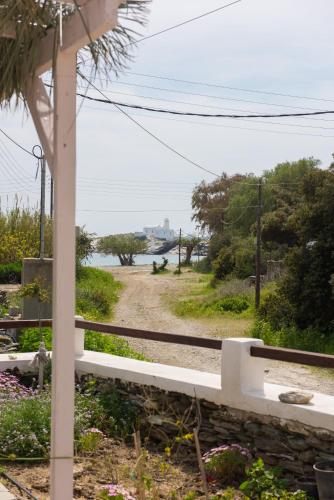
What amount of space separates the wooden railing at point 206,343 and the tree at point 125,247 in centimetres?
4218

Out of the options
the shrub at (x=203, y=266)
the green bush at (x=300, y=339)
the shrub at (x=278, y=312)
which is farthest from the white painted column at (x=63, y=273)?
the shrub at (x=203, y=266)

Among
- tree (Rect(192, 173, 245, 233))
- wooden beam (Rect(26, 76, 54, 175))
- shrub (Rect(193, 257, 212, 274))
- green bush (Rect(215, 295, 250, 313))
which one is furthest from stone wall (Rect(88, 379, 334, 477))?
tree (Rect(192, 173, 245, 233))

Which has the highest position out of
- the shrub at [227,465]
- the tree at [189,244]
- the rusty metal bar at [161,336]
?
the tree at [189,244]

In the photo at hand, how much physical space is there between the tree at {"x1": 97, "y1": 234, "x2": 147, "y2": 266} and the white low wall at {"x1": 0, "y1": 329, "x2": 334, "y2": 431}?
42878mm

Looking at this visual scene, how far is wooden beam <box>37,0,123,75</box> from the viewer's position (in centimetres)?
327

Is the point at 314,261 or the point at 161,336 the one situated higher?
the point at 314,261

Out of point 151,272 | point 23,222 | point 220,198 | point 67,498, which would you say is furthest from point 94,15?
point 220,198

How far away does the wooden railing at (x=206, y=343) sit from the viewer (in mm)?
5062

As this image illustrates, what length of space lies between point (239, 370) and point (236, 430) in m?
0.48

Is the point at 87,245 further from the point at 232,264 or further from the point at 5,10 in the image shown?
the point at 5,10

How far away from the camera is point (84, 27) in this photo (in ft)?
11.1

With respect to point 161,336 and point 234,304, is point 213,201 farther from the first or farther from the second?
point 161,336

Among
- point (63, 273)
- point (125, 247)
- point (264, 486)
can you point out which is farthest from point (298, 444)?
point (125, 247)

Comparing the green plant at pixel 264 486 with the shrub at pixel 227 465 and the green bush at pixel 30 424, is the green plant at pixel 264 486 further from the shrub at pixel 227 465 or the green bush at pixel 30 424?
the green bush at pixel 30 424
